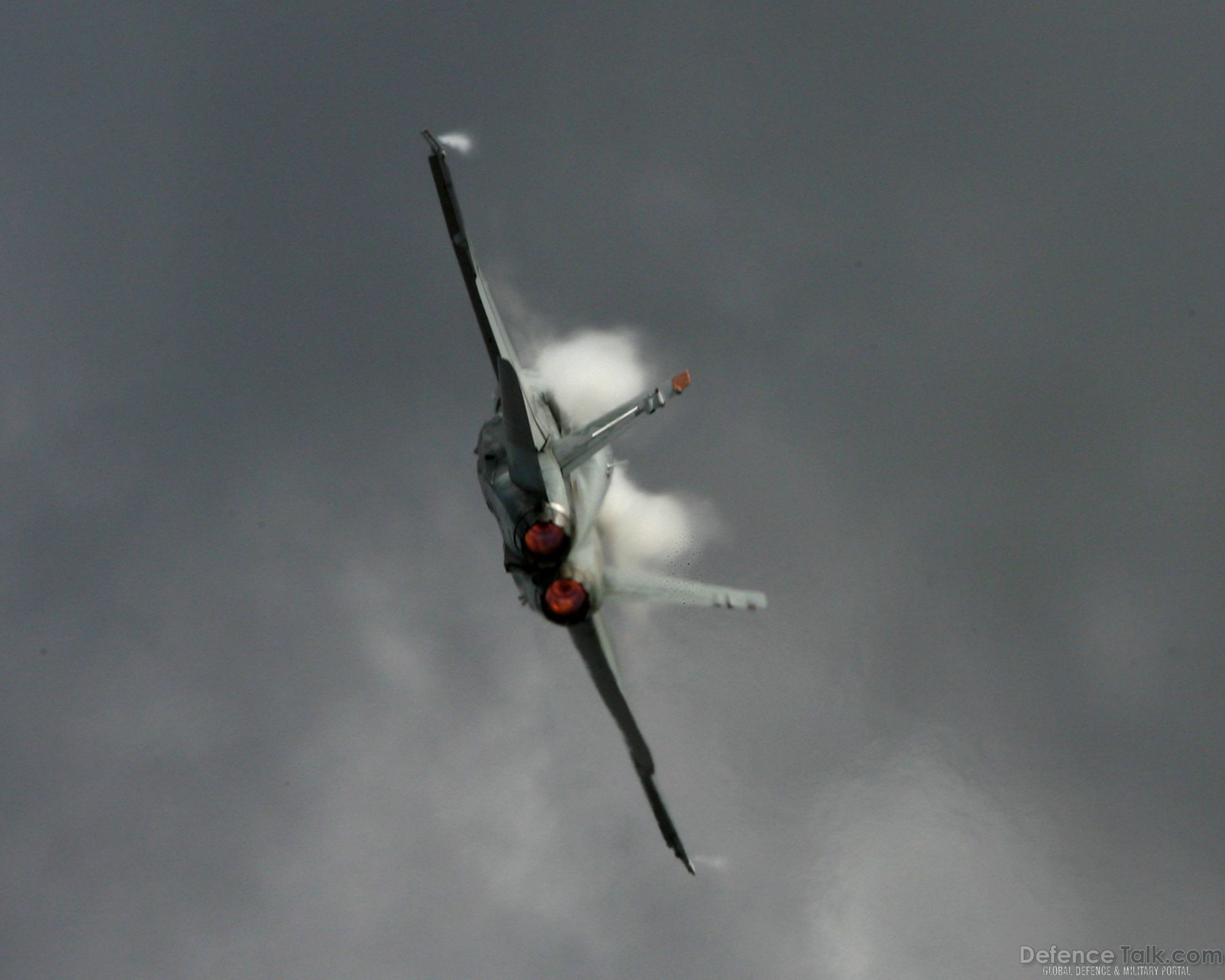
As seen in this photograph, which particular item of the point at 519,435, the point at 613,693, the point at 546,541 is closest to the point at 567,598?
the point at 546,541

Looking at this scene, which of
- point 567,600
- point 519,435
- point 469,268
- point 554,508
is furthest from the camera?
point 469,268

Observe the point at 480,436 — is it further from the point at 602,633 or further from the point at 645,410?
the point at 602,633

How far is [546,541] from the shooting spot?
26.1m

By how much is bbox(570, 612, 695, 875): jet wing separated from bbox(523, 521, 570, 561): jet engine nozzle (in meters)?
2.24

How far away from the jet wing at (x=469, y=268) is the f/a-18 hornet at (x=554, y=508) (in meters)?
0.03

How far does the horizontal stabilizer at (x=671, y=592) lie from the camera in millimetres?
25703

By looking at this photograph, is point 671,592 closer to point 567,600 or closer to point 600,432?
point 567,600

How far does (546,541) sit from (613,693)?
5.62 meters

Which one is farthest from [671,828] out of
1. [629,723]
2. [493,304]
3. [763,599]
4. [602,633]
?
[493,304]

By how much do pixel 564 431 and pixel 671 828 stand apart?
13516 mm

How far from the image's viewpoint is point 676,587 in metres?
26.4

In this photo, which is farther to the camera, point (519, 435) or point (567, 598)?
point (567, 598)

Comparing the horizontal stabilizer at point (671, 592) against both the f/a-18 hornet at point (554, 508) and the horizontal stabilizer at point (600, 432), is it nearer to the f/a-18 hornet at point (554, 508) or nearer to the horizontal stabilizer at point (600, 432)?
the f/a-18 hornet at point (554, 508)

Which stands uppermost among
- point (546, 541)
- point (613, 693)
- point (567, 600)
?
point (546, 541)
